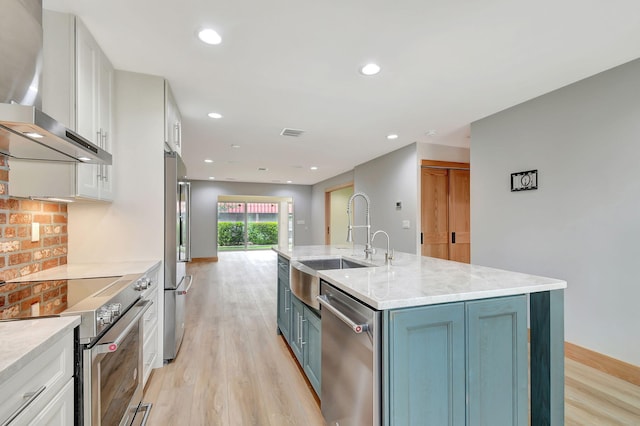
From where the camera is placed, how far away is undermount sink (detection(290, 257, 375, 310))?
80.4 inches

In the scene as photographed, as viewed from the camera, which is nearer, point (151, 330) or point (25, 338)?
point (25, 338)

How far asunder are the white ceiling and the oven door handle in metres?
1.75

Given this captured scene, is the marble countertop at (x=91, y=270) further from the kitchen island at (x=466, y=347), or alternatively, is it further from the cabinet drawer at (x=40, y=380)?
the kitchen island at (x=466, y=347)

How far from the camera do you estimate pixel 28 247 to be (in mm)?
1842

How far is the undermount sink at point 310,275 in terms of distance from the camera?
204cm

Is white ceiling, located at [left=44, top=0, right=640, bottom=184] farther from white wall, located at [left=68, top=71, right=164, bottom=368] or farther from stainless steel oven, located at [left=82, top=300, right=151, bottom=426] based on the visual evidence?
stainless steel oven, located at [left=82, top=300, right=151, bottom=426]

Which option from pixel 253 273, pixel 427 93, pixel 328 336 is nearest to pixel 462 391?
pixel 328 336

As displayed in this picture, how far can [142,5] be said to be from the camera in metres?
1.67

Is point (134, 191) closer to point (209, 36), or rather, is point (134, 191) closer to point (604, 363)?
point (209, 36)

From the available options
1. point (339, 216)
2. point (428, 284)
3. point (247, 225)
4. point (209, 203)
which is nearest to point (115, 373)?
point (428, 284)

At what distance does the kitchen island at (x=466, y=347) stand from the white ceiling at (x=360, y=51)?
158cm

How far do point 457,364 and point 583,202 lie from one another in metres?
2.33

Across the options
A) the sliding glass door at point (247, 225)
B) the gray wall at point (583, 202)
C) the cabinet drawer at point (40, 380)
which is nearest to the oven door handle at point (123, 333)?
the cabinet drawer at point (40, 380)

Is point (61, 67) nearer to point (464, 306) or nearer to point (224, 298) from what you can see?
point (464, 306)
